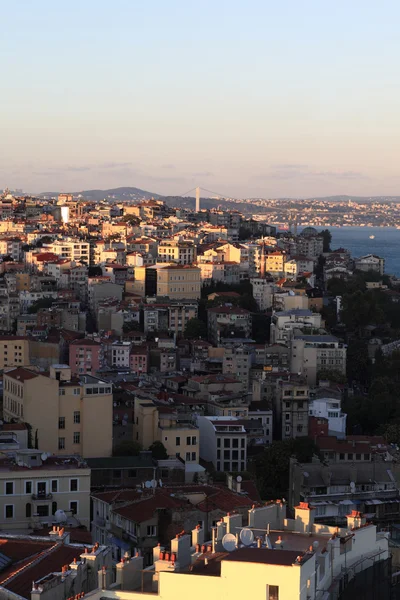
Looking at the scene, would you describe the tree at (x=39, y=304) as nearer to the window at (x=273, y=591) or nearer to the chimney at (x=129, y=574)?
the chimney at (x=129, y=574)

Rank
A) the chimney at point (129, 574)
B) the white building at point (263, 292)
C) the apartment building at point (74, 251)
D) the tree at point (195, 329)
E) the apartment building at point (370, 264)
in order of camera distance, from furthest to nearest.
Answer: the apartment building at point (370, 264) < the apartment building at point (74, 251) < the white building at point (263, 292) < the tree at point (195, 329) < the chimney at point (129, 574)

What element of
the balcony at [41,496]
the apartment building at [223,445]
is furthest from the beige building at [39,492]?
the apartment building at [223,445]

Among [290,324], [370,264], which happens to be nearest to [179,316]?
[290,324]

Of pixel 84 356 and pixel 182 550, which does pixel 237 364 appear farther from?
pixel 182 550

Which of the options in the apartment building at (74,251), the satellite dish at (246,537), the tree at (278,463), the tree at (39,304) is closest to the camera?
the satellite dish at (246,537)

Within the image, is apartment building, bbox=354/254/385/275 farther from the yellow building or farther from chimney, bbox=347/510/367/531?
chimney, bbox=347/510/367/531
